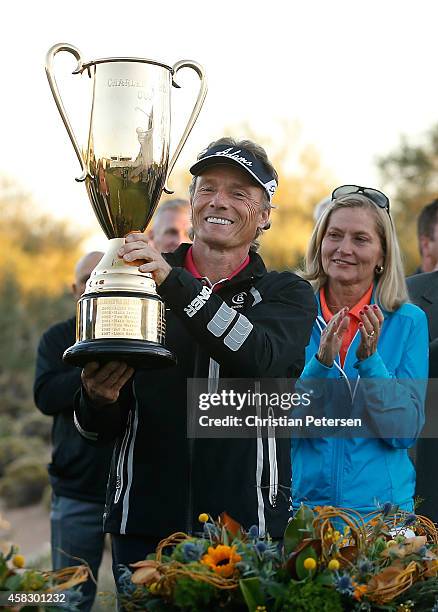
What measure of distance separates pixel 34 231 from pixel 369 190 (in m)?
30.8

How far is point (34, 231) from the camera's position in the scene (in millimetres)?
34469

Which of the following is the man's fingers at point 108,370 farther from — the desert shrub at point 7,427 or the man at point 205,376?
the desert shrub at point 7,427

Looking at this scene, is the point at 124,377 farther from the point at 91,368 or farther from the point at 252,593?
the point at 252,593

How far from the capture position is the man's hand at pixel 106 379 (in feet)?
10.2

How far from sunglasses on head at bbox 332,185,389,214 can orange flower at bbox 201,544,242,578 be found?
2224 millimetres

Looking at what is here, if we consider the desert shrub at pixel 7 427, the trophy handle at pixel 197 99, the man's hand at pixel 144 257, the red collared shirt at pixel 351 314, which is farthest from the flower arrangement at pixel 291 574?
the desert shrub at pixel 7 427

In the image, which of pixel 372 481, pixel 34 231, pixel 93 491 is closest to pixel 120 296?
pixel 372 481

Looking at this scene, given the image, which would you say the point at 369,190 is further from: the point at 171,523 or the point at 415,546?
the point at 415,546

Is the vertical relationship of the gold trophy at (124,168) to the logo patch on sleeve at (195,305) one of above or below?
above

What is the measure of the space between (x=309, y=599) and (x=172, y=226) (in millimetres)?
3837

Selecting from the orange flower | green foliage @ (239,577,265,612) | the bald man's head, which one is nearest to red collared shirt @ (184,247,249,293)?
the orange flower

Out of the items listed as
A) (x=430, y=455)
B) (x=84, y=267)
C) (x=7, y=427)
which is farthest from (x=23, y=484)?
(x=430, y=455)

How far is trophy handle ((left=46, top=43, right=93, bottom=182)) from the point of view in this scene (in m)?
3.15

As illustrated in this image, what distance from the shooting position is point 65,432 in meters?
5.34
